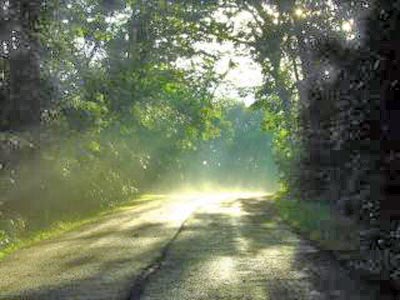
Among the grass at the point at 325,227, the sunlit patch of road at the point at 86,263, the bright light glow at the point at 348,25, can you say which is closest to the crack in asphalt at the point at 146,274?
the sunlit patch of road at the point at 86,263

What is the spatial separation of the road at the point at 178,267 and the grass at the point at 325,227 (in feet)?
1.53

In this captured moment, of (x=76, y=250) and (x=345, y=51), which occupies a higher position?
(x=345, y=51)

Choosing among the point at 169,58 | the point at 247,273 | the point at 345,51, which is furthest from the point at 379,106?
the point at 169,58

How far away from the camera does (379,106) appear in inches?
421

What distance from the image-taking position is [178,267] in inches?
476

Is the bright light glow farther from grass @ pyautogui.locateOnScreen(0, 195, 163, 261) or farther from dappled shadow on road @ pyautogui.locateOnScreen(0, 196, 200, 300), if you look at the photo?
grass @ pyautogui.locateOnScreen(0, 195, 163, 261)

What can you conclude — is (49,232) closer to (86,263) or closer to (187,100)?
(86,263)

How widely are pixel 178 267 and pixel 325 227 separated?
6.57 meters

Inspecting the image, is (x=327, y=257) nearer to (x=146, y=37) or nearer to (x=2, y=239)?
(x=2, y=239)

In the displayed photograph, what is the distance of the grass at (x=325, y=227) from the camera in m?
14.4

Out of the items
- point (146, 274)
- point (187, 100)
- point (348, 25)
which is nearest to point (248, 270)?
point (146, 274)

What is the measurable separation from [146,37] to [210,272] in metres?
31.9

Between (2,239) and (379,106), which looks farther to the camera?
(2,239)

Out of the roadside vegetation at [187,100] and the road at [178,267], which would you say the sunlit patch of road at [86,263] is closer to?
the road at [178,267]
